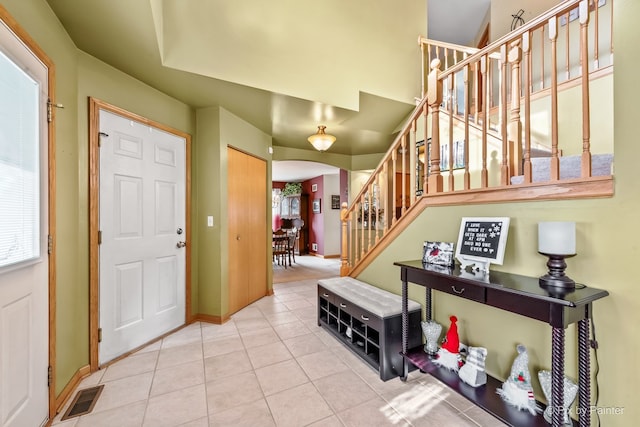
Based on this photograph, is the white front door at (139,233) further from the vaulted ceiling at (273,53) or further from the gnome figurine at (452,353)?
the gnome figurine at (452,353)

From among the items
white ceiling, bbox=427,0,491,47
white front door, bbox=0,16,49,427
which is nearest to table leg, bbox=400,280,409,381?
white front door, bbox=0,16,49,427

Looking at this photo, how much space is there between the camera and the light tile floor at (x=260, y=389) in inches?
64.0

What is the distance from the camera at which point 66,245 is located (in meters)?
1.86

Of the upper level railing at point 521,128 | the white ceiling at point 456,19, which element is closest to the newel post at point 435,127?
the upper level railing at point 521,128

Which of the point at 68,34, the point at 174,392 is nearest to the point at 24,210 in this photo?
the point at 68,34

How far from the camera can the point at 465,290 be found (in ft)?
5.04

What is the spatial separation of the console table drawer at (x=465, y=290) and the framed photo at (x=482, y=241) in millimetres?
207

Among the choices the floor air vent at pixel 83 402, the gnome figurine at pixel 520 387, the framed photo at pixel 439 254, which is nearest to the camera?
the gnome figurine at pixel 520 387

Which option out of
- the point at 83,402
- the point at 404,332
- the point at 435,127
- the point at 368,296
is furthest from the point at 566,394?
the point at 83,402

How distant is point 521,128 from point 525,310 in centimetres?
164

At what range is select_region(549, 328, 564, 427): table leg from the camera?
1.15 meters

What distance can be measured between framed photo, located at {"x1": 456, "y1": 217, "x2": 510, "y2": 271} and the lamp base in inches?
9.1

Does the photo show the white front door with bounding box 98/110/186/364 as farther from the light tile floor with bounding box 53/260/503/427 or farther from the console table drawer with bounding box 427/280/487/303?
the console table drawer with bounding box 427/280/487/303

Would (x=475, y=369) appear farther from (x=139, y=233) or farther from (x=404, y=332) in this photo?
(x=139, y=233)
